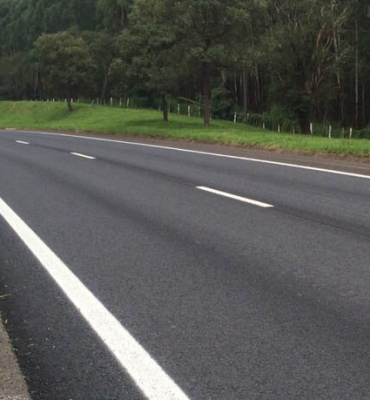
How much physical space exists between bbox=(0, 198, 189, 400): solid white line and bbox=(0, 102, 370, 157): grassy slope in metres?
11.4

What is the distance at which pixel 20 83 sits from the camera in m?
113

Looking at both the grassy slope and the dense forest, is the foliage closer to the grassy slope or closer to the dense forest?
the dense forest

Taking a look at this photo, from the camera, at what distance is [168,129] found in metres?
29.7

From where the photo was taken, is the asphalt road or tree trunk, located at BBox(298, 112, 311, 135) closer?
the asphalt road

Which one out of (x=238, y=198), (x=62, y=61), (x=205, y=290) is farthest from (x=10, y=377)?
(x=62, y=61)

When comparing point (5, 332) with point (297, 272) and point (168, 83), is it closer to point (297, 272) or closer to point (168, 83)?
point (297, 272)

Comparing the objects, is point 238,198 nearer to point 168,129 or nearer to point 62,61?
point 168,129

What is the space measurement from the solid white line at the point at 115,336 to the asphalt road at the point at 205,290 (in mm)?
51

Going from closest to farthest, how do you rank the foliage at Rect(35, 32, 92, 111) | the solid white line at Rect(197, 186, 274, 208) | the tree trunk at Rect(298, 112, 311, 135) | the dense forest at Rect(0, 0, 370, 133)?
the solid white line at Rect(197, 186, 274, 208), the dense forest at Rect(0, 0, 370, 133), the tree trunk at Rect(298, 112, 311, 135), the foliage at Rect(35, 32, 92, 111)

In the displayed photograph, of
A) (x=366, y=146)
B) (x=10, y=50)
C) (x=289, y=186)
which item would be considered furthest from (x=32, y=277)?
(x=10, y=50)

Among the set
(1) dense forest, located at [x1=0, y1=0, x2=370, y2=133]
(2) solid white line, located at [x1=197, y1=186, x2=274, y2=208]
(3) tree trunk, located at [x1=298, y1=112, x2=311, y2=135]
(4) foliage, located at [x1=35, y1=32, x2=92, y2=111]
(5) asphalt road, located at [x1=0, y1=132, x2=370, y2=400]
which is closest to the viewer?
(5) asphalt road, located at [x1=0, y1=132, x2=370, y2=400]

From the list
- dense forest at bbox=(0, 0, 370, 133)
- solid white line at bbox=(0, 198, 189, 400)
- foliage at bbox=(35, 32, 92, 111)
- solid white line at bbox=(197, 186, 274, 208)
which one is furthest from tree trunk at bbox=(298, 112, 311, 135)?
solid white line at bbox=(0, 198, 189, 400)

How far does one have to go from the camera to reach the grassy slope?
17.7 m

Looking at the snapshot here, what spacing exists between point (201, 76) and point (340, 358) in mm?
34330
